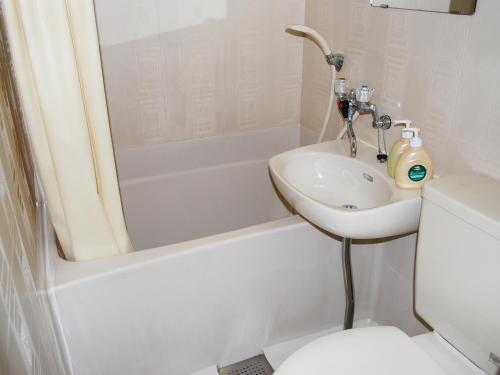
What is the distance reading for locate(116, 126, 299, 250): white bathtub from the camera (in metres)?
1.91

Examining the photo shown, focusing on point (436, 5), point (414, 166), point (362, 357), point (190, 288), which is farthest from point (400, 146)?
point (190, 288)

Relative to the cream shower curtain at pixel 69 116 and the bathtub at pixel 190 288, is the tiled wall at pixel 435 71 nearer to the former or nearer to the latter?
the bathtub at pixel 190 288

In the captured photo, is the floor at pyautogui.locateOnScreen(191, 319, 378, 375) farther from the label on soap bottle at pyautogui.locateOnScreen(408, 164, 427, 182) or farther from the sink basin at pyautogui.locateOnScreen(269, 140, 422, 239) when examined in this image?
the label on soap bottle at pyautogui.locateOnScreen(408, 164, 427, 182)

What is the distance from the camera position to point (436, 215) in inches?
41.6

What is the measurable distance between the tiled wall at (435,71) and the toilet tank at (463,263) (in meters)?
0.14

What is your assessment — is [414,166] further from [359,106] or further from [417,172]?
[359,106]

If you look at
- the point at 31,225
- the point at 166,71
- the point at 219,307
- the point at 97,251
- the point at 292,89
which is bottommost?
the point at 219,307

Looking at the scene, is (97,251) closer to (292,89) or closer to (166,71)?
(166,71)

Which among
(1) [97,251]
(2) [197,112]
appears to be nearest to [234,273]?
(1) [97,251]

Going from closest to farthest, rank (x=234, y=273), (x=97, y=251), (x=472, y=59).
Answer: (x=472, y=59)
(x=97, y=251)
(x=234, y=273)

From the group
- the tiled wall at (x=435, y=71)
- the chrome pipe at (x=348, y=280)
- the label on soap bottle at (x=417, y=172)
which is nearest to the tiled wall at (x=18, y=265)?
the chrome pipe at (x=348, y=280)

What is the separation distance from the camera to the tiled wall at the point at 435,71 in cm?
110

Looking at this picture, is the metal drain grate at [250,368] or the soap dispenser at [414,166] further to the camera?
the metal drain grate at [250,368]

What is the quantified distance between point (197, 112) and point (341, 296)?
0.98 m
